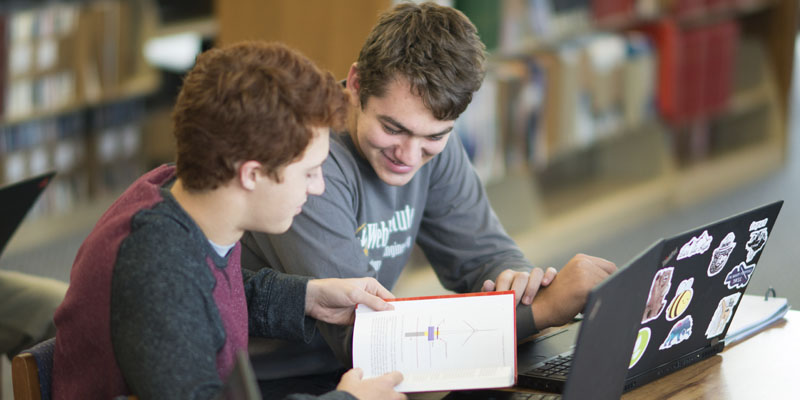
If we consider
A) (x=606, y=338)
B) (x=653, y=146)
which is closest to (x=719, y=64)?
(x=653, y=146)

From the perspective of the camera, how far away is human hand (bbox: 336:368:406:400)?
3.87 ft

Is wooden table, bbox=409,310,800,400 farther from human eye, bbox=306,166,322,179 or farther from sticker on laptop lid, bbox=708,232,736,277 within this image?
human eye, bbox=306,166,322,179

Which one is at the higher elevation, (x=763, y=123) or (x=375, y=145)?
(x=375, y=145)

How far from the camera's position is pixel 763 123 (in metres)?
5.01

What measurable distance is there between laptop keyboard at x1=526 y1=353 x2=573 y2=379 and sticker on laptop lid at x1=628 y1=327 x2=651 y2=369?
89 millimetres

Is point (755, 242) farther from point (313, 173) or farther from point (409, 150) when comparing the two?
point (313, 173)

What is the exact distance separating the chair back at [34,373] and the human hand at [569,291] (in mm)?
702

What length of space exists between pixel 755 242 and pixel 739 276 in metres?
0.06

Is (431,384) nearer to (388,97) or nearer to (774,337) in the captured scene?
(388,97)

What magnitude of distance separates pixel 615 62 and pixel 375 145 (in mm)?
2428

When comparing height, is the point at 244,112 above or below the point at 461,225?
above

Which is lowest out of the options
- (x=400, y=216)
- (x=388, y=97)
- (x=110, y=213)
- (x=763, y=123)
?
(x=763, y=123)

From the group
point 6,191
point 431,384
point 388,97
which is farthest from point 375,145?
point 6,191

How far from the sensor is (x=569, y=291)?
1.45 m
